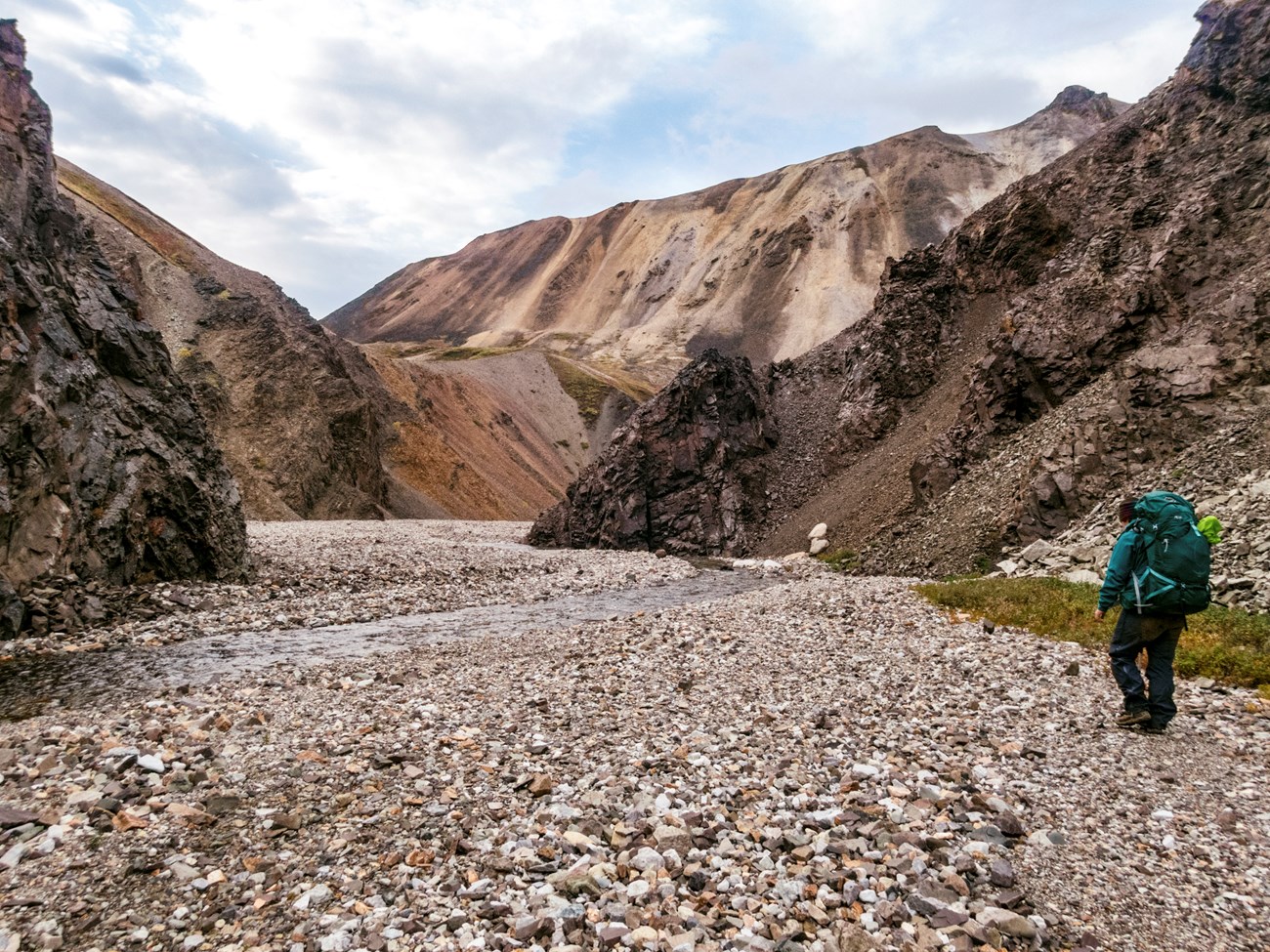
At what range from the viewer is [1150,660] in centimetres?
1036

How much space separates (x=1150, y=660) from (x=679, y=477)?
42876 mm

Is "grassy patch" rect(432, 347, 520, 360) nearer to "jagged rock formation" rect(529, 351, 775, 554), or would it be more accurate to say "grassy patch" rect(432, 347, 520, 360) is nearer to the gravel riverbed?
"jagged rock formation" rect(529, 351, 775, 554)

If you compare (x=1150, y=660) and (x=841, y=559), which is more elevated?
(x=1150, y=660)

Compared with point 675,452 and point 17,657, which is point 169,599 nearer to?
point 17,657

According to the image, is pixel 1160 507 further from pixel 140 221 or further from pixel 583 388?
pixel 583 388

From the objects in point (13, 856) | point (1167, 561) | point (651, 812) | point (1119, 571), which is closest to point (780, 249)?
point (1119, 571)

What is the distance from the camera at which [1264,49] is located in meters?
33.6

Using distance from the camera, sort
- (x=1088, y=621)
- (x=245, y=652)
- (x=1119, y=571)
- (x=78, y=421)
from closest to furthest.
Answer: (x=1119, y=571) < (x=1088, y=621) < (x=245, y=652) < (x=78, y=421)

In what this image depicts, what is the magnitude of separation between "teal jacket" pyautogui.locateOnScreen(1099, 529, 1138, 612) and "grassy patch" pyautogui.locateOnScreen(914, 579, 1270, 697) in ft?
11.0

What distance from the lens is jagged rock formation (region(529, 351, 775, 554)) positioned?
51406 mm

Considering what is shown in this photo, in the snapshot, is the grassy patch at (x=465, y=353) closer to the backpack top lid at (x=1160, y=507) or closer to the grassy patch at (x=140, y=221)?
the grassy patch at (x=140, y=221)

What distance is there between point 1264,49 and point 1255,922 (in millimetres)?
44716

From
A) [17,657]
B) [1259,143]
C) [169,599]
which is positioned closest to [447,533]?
[169,599]

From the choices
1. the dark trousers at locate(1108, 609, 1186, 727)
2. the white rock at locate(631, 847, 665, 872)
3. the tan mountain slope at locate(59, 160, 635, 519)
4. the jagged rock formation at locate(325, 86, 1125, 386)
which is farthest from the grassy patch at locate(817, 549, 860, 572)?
the jagged rock formation at locate(325, 86, 1125, 386)
